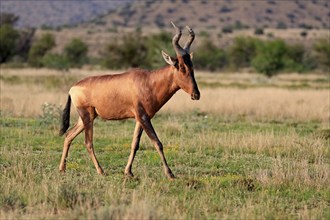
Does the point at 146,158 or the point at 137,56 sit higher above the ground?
the point at 146,158

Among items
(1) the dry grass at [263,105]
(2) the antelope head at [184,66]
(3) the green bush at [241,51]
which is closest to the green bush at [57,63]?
(1) the dry grass at [263,105]

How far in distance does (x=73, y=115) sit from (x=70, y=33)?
84.5 metres

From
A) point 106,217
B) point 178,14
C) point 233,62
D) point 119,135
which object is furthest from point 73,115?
point 178,14

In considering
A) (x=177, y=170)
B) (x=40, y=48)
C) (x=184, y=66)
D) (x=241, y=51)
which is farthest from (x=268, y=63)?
(x=184, y=66)

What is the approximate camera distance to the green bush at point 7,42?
63906 millimetres

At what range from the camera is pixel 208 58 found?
7438 centimetres

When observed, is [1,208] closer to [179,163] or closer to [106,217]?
[106,217]

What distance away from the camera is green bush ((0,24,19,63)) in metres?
63.9

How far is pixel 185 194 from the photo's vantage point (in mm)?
9727

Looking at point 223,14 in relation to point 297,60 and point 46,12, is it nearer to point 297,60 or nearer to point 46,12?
point 46,12

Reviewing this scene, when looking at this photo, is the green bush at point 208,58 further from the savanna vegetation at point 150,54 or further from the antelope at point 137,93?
the antelope at point 137,93

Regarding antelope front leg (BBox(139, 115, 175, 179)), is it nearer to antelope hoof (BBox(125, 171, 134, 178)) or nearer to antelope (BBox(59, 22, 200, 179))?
antelope (BBox(59, 22, 200, 179))

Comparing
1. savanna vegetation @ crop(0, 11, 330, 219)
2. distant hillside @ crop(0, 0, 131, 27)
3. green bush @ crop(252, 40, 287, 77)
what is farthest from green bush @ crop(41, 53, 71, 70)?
distant hillside @ crop(0, 0, 131, 27)

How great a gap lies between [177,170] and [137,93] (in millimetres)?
1965
